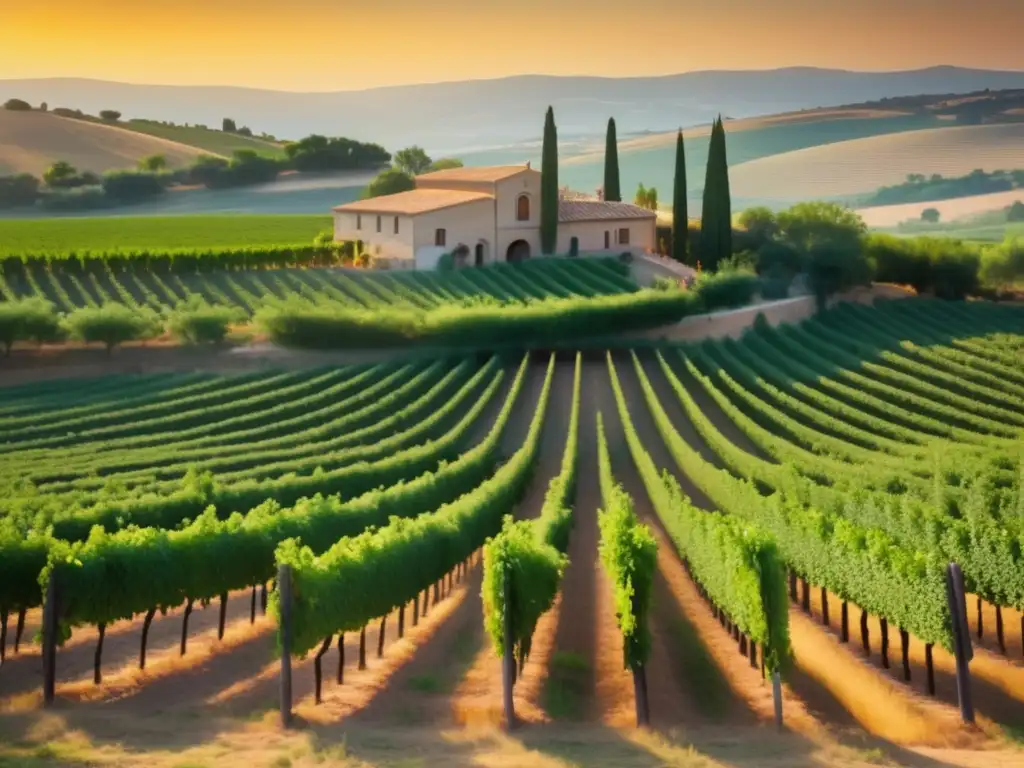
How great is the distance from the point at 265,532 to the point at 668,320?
27417 mm

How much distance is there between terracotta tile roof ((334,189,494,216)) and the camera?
49969 mm

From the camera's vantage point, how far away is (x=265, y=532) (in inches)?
704

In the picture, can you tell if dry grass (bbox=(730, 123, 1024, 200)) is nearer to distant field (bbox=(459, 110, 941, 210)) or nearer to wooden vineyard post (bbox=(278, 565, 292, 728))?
distant field (bbox=(459, 110, 941, 210))

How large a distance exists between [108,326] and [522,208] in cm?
2182

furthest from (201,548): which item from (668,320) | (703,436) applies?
(668,320)

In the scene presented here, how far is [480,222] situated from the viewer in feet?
172

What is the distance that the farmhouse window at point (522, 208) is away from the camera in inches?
2133

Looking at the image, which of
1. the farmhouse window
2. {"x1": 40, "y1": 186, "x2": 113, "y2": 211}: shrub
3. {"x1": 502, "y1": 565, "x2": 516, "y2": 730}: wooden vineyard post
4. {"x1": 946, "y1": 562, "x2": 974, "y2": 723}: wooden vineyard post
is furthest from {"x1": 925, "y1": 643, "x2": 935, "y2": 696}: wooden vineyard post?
{"x1": 40, "y1": 186, "x2": 113, "y2": 211}: shrub

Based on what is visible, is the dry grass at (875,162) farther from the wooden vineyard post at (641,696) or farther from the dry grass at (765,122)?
the wooden vineyard post at (641,696)

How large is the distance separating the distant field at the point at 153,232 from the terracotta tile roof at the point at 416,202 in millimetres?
4606

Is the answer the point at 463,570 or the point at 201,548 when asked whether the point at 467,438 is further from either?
the point at 201,548

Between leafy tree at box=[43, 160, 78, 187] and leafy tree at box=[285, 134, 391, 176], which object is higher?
leafy tree at box=[285, 134, 391, 176]

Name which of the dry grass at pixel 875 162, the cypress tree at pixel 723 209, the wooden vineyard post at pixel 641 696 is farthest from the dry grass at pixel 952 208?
the wooden vineyard post at pixel 641 696

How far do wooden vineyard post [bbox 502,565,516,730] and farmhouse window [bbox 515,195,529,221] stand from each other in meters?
40.7
